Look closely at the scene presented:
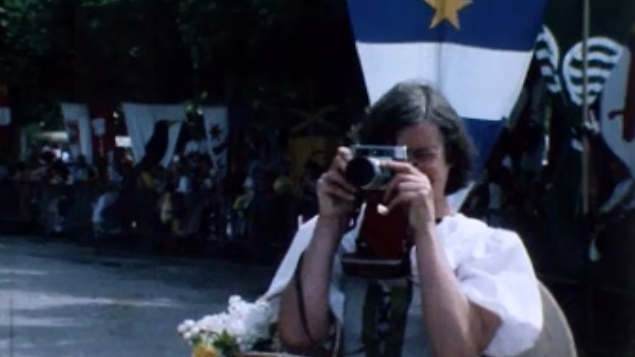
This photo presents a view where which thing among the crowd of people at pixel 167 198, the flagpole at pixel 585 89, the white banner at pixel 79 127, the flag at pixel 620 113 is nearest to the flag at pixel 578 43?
the flagpole at pixel 585 89

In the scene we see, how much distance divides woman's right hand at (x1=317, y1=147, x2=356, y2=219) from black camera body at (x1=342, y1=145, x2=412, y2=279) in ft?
0.08

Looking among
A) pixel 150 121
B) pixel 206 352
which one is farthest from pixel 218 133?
pixel 206 352

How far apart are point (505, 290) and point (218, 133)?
94.3ft

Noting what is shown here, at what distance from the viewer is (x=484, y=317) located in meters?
3.57

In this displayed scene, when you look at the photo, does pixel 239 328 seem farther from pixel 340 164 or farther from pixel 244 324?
pixel 340 164

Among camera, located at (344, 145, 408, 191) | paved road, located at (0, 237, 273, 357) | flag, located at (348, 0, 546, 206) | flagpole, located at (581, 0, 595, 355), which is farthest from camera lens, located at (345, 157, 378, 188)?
paved road, located at (0, 237, 273, 357)

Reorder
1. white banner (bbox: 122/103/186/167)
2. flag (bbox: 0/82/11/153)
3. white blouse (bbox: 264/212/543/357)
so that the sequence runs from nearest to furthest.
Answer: white blouse (bbox: 264/212/543/357) < white banner (bbox: 122/103/186/167) < flag (bbox: 0/82/11/153)

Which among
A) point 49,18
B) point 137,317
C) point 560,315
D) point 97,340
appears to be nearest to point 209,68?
point 49,18

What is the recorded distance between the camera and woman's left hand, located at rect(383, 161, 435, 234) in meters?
3.47

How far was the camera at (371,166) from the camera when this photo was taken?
11.3ft

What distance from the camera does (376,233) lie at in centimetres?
361

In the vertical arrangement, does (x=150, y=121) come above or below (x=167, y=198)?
above

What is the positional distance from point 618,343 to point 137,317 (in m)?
6.56

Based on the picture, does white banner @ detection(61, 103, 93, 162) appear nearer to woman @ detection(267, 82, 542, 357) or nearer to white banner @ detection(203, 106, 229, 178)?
white banner @ detection(203, 106, 229, 178)
